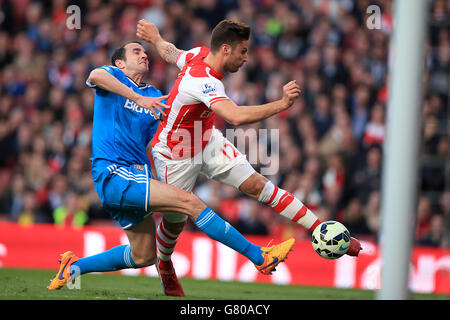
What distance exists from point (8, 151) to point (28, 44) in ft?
9.06

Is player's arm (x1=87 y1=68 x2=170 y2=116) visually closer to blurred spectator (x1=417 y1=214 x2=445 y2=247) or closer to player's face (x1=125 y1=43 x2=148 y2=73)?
player's face (x1=125 y1=43 x2=148 y2=73)

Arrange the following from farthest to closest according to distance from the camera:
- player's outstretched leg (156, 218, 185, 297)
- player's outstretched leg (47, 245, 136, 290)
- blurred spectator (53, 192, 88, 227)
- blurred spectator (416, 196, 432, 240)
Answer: blurred spectator (53, 192, 88, 227) → blurred spectator (416, 196, 432, 240) → player's outstretched leg (156, 218, 185, 297) → player's outstretched leg (47, 245, 136, 290)

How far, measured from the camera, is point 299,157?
11.6 metres

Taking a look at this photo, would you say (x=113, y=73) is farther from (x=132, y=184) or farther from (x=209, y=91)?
(x=132, y=184)

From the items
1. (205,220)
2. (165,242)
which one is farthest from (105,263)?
(205,220)

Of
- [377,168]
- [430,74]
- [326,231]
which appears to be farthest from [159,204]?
[430,74]

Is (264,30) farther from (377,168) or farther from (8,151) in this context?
(8,151)

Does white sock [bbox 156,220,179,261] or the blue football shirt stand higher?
the blue football shirt

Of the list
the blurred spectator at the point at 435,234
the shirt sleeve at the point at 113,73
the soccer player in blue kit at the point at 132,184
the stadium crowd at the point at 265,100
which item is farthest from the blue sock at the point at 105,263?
the blurred spectator at the point at 435,234

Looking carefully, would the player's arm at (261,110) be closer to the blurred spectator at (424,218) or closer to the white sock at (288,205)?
the white sock at (288,205)

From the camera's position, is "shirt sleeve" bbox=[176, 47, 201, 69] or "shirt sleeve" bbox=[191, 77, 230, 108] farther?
"shirt sleeve" bbox=[176, 47, 201, 69]

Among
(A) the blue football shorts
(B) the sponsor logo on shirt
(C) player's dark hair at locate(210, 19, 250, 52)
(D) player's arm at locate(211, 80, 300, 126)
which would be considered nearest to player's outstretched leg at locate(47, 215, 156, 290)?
(A) the blue football shorts

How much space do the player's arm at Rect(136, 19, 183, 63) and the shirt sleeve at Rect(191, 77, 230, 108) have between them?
106cm

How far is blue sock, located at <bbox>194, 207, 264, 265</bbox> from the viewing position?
19.0 ft
